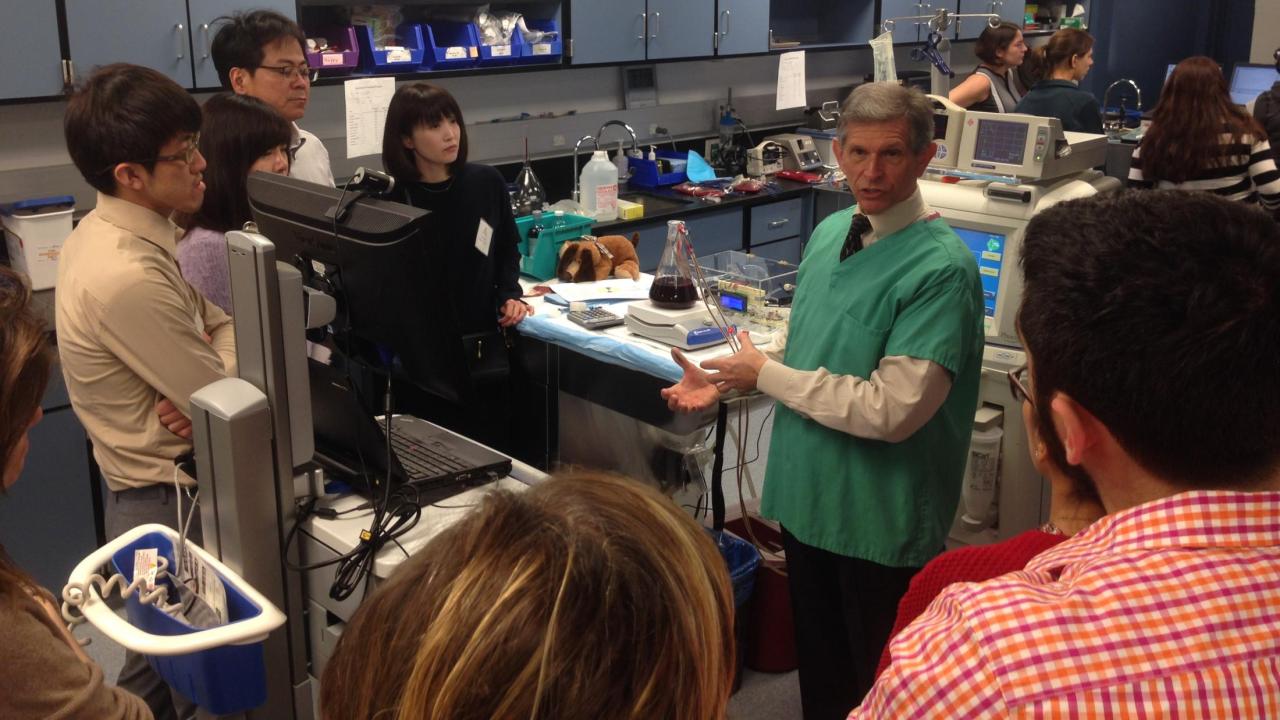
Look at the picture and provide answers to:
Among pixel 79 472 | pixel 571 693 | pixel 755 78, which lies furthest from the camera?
pixel 755 78

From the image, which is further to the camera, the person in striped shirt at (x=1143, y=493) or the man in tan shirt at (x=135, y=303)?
the man in tan shirt at (x=135, y=303)

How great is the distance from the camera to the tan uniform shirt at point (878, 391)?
77.0 inches

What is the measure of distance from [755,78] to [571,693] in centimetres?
536

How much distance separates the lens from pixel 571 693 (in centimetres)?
66

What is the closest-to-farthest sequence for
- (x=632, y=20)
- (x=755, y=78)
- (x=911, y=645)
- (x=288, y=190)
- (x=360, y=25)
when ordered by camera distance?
1. (x=911, y=645)
2. (x=288, y=190)
3. (x=360, y=25)
4. (x=632, y=20)
5. (x=755, y=78)

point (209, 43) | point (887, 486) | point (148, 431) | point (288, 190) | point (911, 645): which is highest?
point (209, 43)

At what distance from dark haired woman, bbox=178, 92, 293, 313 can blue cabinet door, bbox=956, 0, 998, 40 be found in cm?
482

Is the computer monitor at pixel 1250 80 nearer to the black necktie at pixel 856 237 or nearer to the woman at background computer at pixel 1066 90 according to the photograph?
the woman at background computer at pixel 1066 90

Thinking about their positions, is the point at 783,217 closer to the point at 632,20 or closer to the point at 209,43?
the point at 632,20

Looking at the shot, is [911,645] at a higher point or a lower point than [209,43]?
lower

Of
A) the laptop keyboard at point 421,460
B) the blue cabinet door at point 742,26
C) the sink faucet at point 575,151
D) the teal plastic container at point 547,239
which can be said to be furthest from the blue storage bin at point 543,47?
the laptop keyboard at point 421,460

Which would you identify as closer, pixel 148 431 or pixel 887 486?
pixel 148 431

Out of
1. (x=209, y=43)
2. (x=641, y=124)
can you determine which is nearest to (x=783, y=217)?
(x=641, y=124)

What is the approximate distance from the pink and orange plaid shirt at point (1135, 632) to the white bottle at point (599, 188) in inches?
140
